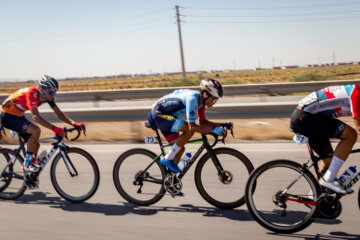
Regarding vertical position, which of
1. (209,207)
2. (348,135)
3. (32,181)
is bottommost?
(209,207)

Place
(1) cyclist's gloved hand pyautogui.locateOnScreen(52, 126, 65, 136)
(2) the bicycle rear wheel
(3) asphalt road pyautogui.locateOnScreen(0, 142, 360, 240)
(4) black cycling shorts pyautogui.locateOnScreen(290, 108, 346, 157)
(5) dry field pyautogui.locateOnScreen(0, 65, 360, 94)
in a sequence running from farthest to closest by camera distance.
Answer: (5) dry field pyautogui.locateOnScreen(0, 65, 360, 94) < (2) the bicycle rear wheel < (1) cyclist's gloved hand pyautogui.locateOnScreen(52, 126, 65, 136) < (3) asphalt road pyautogui.locateOnScreen(0, 142, 360, 240) < (4) black cycling shorts pyautogui.locateOnScreen(290, 108, 346, 157)

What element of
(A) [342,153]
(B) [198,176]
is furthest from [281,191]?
(B) [198,176]

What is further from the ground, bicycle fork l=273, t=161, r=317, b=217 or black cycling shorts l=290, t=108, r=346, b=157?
black cycling shorts l=290, t=108, r=346, b=157

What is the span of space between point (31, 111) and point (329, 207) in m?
3.92

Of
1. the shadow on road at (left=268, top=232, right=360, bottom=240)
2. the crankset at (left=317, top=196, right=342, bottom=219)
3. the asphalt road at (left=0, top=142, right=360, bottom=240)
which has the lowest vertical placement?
the shadow on road at (left=268, top=232, right=360, bottom=240)

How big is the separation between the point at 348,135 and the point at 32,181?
13.6 ft

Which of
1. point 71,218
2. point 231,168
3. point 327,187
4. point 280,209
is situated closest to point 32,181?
point 71,218

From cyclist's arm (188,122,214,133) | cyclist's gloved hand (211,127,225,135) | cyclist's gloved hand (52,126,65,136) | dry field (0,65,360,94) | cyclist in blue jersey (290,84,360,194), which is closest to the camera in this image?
cyclist in blue jersey (290,84,360,194)

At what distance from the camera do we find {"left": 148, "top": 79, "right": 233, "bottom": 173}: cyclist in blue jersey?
477 cm

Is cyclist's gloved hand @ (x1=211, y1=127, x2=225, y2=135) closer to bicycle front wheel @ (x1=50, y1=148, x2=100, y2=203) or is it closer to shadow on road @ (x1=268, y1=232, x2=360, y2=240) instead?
shadow on road @ (x1=268, y1=232, x2=360, y2=240)

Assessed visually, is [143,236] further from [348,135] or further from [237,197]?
[348,135]

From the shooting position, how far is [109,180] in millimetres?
6391

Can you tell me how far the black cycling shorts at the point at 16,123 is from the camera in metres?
5.58

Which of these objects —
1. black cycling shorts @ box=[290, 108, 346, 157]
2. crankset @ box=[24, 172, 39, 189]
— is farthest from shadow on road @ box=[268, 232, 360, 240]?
crankset @ box=[24, 172, 39, 189]
